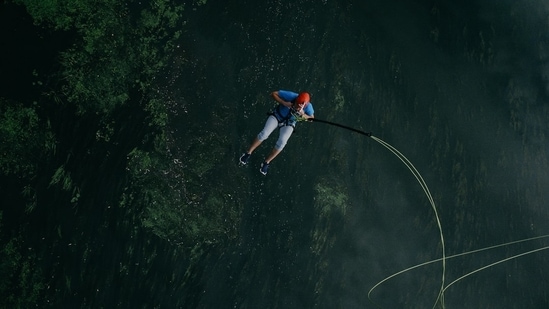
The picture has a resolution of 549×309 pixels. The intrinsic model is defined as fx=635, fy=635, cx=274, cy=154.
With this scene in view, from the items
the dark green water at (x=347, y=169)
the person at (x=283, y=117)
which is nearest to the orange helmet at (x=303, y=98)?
the person at (x=283, y=117)

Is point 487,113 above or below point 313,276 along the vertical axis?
above

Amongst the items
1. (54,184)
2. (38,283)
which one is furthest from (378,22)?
(38,283)

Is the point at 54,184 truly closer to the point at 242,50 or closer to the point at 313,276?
the point at 242,50

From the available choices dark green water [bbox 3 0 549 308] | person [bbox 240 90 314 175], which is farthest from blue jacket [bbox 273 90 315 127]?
dark green water [bbox 3 0 549 308]

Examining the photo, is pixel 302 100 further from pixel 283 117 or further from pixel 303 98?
pixel 283 117

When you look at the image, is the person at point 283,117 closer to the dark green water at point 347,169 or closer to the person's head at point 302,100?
the person's head at point 302,100

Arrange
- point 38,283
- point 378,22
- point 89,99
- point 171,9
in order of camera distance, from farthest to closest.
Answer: point 378,22 < point 171,9 < point 89,99 < point 38,283

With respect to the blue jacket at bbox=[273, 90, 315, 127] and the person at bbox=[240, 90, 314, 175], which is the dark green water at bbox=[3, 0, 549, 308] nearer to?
the person at bbox=[240, 90, 314, 175]
